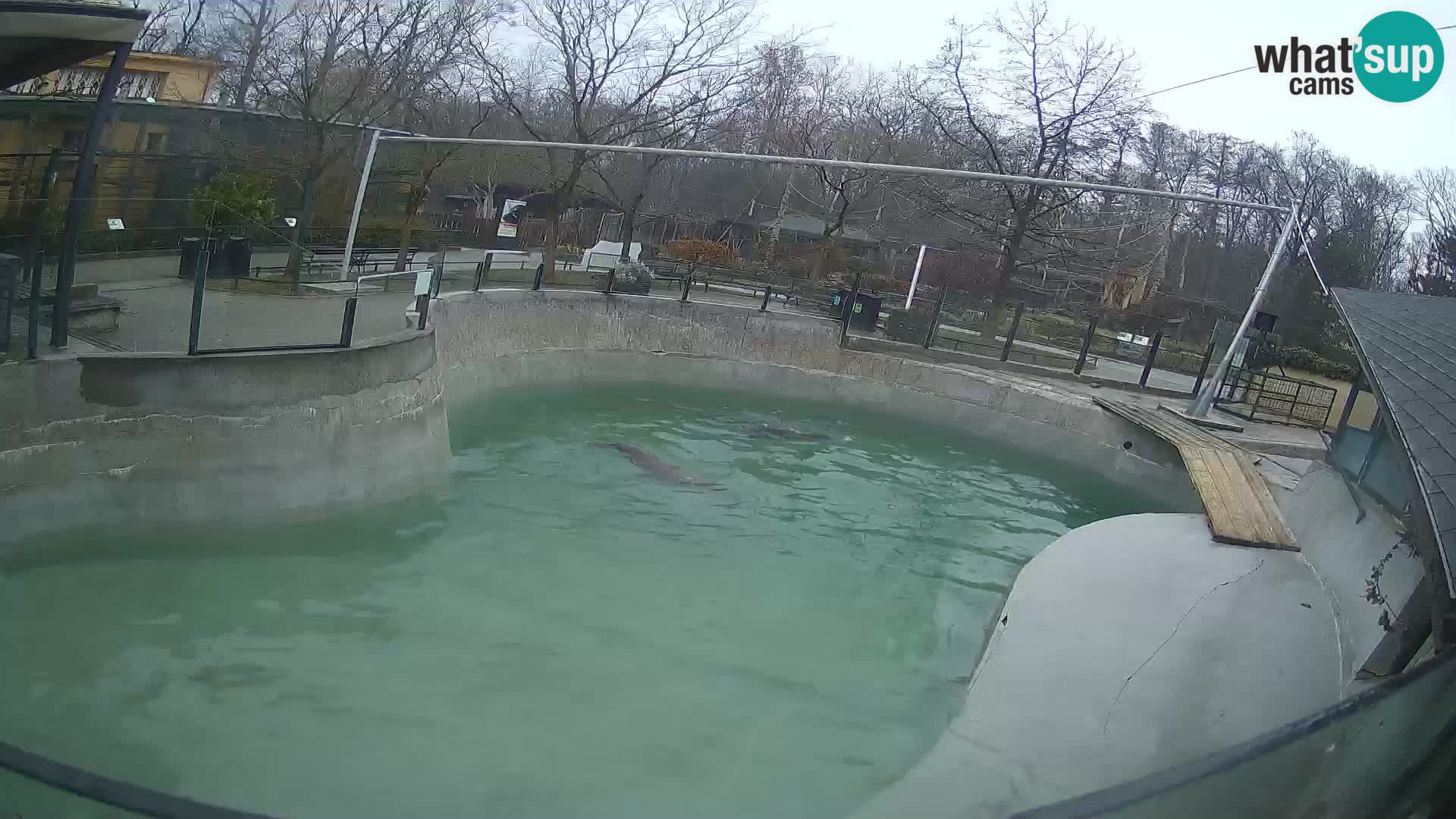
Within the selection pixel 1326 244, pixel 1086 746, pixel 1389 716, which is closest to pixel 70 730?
pixel 1086 746

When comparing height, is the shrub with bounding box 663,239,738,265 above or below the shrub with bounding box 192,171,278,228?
above

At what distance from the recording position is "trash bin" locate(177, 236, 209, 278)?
10.1 m

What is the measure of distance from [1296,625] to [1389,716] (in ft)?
18.3

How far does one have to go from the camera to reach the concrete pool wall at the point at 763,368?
1928cm

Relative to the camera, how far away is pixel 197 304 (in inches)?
393

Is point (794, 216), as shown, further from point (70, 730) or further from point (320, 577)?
point (70, 730)

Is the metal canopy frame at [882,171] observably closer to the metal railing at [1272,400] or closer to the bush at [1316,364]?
the metal railing at [1272,400]

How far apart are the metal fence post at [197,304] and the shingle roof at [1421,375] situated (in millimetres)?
10212

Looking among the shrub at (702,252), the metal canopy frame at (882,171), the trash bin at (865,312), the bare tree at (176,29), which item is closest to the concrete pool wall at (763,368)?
the trash bin at (865,312)

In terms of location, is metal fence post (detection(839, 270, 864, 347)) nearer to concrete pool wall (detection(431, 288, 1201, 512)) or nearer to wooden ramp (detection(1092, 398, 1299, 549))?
concrete pool wall (detection(431, 288, 1201, 512))

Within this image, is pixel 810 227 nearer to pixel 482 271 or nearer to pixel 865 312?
pixel 865 312

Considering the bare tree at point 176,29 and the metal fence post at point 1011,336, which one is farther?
the metal fence post at point 1011,336

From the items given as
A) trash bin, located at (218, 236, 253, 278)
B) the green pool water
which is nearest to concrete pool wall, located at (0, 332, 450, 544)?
the green pool water

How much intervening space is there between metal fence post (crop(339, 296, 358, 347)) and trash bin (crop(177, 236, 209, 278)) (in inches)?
64.0
